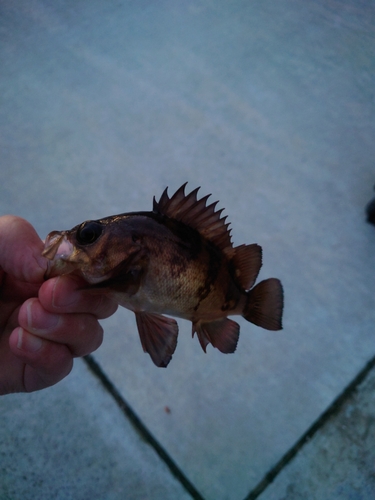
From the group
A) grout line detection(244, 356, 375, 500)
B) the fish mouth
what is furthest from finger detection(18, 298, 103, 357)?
grout line detection(244, 356, 375, 500)

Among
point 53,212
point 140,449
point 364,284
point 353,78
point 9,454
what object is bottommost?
point 9,454

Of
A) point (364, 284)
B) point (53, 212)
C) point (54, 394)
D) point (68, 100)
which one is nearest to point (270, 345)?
point (364, 284)

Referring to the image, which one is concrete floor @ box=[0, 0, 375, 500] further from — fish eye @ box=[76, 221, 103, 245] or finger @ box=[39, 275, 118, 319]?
fish eye @ box=[76, 221, 103, 245]

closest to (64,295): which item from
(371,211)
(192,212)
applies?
(192,212)

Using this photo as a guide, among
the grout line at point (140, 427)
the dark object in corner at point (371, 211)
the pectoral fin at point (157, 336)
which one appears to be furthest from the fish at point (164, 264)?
the dark object in corner at point (371, 211)

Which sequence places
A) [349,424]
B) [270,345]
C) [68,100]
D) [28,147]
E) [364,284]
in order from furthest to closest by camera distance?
1. [68,100]
2. [28,147]
3. [364,284]
4. [270,345]
5. [349,424]

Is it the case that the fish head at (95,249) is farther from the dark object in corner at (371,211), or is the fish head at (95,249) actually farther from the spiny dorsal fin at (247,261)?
the dark object in corner at (371,211)

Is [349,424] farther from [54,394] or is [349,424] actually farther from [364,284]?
[54,394]
